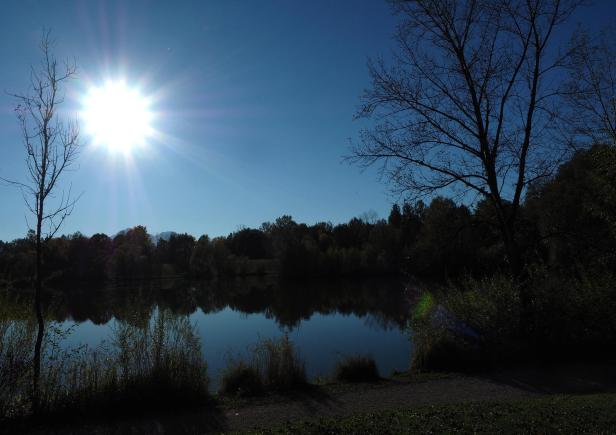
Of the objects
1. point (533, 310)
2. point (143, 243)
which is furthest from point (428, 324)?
point (143, 243)

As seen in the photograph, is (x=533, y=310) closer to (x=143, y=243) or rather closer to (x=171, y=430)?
(x=171, y=430)

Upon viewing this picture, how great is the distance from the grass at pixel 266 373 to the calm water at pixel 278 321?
1.27 m

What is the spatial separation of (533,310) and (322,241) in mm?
78235

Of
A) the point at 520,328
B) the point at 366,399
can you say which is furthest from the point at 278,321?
the point at 366,399

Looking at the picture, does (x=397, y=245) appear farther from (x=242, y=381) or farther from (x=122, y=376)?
(x=122, y=376)

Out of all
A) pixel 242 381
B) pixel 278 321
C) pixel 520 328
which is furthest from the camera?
pixel 278 321

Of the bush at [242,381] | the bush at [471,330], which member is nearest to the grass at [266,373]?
the bush at [242,381]

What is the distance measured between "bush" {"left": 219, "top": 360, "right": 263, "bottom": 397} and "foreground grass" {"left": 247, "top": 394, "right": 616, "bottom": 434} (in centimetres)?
243

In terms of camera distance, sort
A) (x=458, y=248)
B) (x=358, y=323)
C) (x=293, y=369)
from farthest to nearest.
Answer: (x=358, y=323) → (x=458, y=248) → (x=293, y=369)

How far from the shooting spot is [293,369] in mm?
8891

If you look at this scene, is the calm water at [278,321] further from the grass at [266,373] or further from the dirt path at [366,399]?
the dirt path at [366,399]

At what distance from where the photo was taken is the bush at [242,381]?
8.45 meters

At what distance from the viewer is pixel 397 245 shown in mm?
69625

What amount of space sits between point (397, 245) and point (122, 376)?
64267 mm
